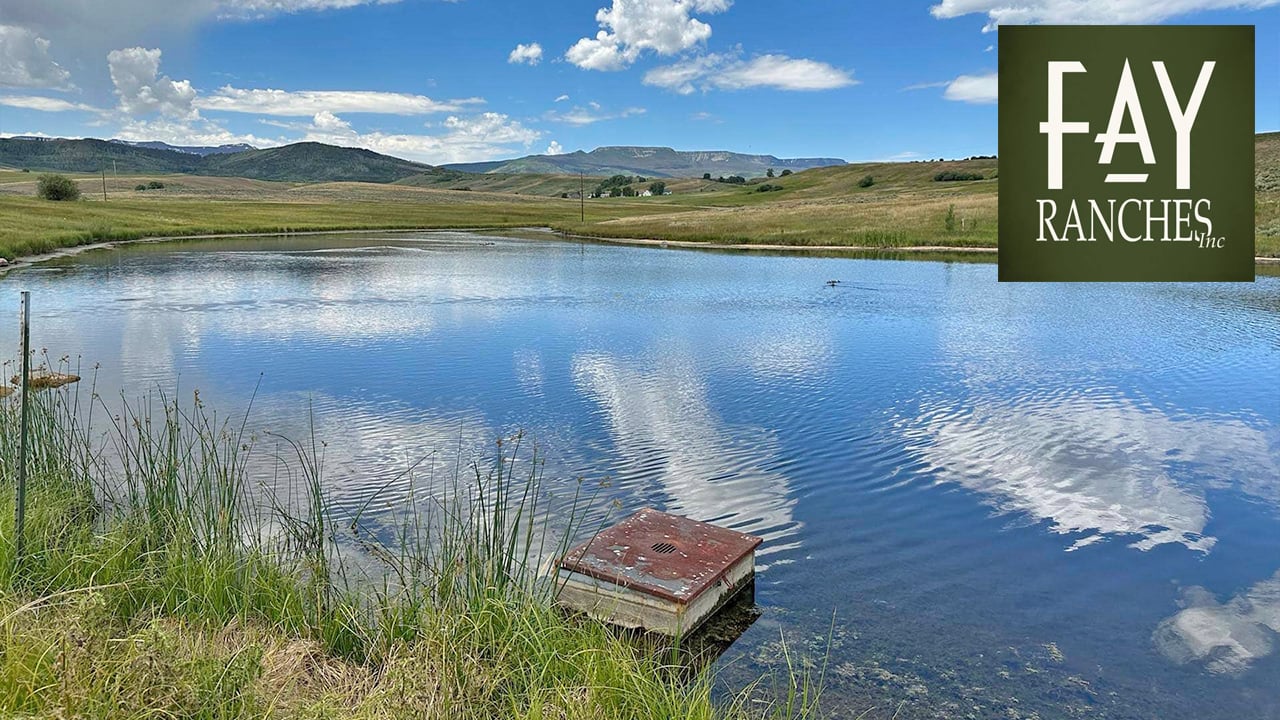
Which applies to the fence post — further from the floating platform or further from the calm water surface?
the floating platform

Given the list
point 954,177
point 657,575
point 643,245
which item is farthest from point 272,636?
point 954,177

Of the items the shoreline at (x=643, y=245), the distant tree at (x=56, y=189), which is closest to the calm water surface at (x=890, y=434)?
the shoreline at (x=643, y=245)

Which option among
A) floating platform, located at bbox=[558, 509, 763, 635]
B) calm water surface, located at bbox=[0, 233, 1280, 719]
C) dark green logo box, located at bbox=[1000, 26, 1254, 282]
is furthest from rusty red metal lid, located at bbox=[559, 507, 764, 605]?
dark green logo box, located at bbox=[1000, 26, 1254, 282]

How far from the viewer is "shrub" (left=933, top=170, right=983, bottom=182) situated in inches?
4651

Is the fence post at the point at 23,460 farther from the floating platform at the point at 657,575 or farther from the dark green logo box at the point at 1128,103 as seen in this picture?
the dark green logo box at the point at 1128,103

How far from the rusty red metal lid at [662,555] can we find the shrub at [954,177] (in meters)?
120

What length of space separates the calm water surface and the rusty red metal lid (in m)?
0.57

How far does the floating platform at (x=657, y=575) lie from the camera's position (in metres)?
6.70

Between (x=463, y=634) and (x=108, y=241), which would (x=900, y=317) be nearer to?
(x=463, y=634)

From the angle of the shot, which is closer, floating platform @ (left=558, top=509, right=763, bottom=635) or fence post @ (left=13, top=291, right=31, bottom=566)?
fence post @ (left=13, top=291, right=31, bottom=566)

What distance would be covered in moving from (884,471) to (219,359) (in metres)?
14.3

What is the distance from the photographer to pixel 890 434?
1287cm

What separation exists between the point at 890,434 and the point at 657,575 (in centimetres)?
698

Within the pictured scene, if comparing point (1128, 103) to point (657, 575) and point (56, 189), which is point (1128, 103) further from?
point (56, 189)
